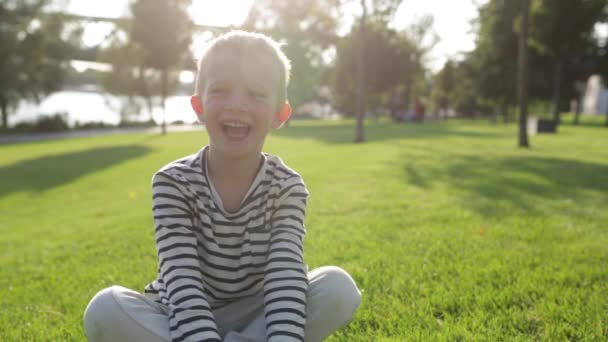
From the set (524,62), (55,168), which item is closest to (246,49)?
(55,168)

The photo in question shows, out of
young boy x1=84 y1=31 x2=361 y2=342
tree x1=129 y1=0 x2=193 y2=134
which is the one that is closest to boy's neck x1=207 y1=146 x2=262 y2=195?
young boy x1=84 y1=31 x2=361 y2=342

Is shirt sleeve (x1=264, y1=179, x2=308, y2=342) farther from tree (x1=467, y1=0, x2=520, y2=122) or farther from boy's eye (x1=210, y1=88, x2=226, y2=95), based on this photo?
tree (x1=467, y1=0, x2=520, y2=122)

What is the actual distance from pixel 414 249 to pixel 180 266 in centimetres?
299

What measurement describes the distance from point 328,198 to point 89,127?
3512 centimetres

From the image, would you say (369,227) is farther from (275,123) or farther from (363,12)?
(363,12)

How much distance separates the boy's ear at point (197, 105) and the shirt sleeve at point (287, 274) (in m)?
0.57

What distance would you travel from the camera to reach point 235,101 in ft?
7.01

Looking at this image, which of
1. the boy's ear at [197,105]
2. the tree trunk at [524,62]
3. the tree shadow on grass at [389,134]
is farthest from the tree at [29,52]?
the boy's ear at [197,105]

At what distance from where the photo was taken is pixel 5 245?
6.35 meters

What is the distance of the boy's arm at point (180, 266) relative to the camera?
192cm

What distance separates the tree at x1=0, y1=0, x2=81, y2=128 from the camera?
30.0 meters

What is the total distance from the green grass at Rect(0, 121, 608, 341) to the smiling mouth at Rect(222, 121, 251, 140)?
139 centimetres

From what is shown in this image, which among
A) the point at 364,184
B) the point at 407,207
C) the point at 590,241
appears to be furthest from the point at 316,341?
the point at 364,184

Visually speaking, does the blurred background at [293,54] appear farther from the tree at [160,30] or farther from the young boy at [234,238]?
Answer: the young boy at [234,238]
